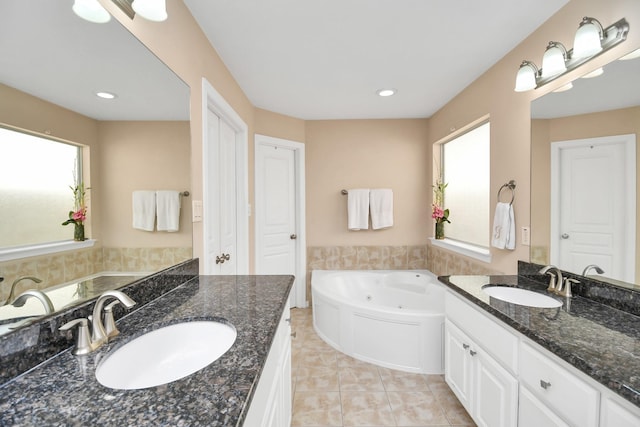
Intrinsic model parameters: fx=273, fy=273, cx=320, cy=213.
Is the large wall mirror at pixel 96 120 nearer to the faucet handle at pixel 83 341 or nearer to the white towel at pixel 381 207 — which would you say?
the faucet handle at pixel 83 341

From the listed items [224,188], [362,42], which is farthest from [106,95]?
[362,42]

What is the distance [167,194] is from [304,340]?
1913 mm

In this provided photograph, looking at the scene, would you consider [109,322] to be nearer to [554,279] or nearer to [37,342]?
[37,342]

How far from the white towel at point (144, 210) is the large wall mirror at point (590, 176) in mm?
2006

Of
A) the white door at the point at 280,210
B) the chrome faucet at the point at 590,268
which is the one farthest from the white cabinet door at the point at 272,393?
the white door at the point at 280,210

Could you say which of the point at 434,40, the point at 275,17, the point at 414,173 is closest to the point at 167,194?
the point at 275,17

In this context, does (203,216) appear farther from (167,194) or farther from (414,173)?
(414,173)

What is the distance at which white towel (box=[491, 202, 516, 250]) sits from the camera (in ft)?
5.92

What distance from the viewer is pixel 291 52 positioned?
1.87m

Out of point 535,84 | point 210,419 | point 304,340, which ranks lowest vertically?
point 304,340

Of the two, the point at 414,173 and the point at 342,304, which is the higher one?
the point at 414,173

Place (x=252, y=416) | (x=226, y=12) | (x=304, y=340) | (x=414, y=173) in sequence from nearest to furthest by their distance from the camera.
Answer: (x=252, y=416) < (x=226, y=12) < (x=304, y=340) < (x=414, y=173)

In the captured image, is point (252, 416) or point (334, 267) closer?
point (252, 416)

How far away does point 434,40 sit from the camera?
5.68 feet
